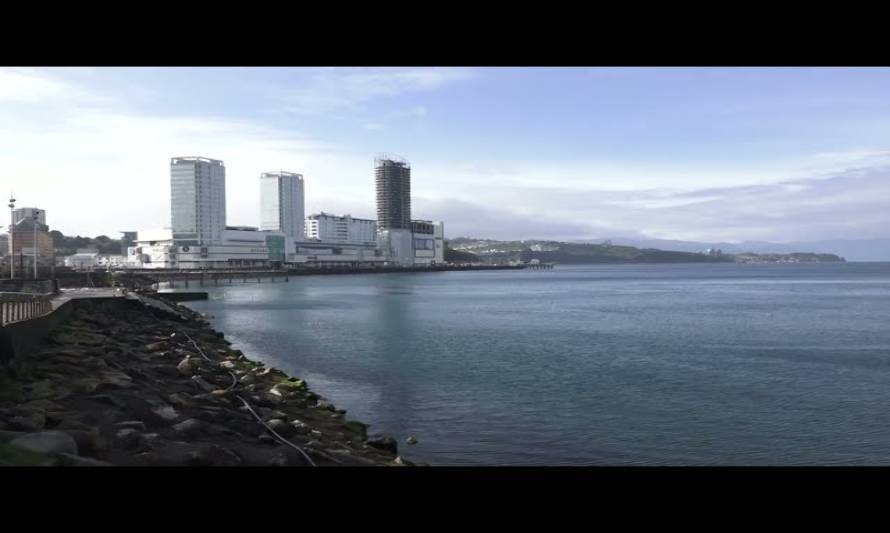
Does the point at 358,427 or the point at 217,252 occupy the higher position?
the point at 217,252

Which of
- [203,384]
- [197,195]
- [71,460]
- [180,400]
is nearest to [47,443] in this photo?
[71,460]

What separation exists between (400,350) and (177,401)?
16.1 metres

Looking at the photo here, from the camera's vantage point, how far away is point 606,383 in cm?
2009

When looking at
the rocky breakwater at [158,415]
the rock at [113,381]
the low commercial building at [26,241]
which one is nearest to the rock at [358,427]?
the rocky breakwater at [158,415]

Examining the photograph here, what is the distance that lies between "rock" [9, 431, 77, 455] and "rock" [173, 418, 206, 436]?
2.61 metres

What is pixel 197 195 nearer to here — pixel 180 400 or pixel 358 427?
pixel 180 400

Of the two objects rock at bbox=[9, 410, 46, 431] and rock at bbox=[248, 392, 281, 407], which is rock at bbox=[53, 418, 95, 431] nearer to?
rock at bbox=[9, 410, 46, 431]

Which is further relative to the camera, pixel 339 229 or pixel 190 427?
pixel 339 229

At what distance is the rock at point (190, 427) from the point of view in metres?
9.99

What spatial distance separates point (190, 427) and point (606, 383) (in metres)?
13.4

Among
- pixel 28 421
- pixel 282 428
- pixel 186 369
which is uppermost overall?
pixel 28 421

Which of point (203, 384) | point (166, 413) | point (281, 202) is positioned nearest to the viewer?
point (166, 413)
